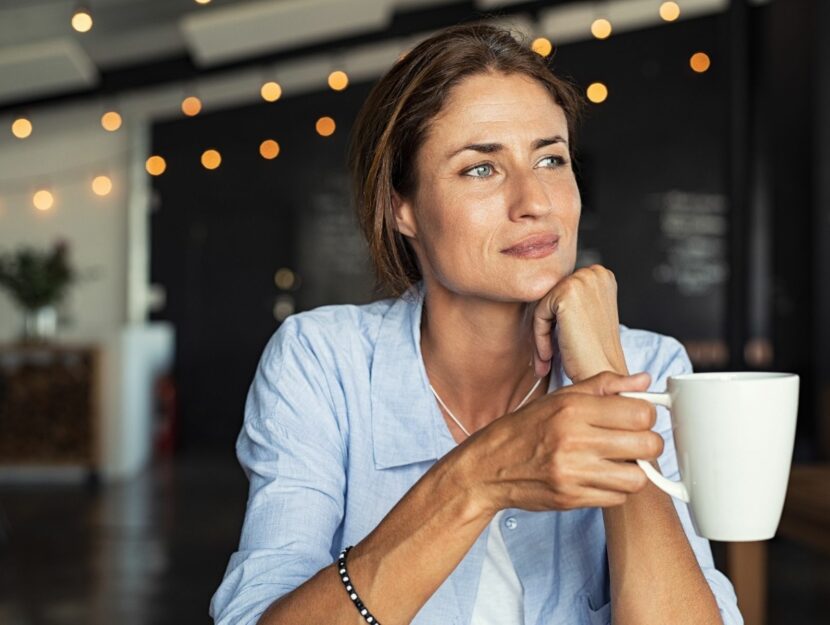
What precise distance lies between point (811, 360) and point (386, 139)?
13.9 ft

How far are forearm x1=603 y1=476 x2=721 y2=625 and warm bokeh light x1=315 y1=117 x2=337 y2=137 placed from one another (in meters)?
7.41

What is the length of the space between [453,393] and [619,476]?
0.64m

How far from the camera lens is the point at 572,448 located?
858 millimetres

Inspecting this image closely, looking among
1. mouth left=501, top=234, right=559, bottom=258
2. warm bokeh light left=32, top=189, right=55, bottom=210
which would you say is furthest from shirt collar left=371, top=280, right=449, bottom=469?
warm bokeh light left=32, top=189, right=55, bottom=210

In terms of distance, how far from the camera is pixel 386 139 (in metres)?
1.46

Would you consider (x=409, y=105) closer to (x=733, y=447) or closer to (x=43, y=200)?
(x=733, y=447)

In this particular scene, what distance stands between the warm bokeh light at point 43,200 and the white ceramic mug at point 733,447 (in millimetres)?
8180

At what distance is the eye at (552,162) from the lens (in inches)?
54.1

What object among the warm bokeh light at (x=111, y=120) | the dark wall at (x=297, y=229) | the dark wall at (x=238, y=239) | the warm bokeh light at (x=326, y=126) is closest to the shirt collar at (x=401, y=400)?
the dark wall at (x=297, y=229)

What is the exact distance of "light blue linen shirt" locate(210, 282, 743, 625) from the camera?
3.91 feet

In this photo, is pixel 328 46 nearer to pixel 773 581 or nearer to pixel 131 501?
pixel 131 501

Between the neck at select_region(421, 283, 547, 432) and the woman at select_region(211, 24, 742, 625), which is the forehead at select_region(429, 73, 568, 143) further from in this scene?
the neck at select_region(421, 283, 547, 432)

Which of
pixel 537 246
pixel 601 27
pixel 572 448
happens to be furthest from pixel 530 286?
pixel 601 27

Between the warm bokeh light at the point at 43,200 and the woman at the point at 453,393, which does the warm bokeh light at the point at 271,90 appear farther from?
the woman at the point at 453,393
